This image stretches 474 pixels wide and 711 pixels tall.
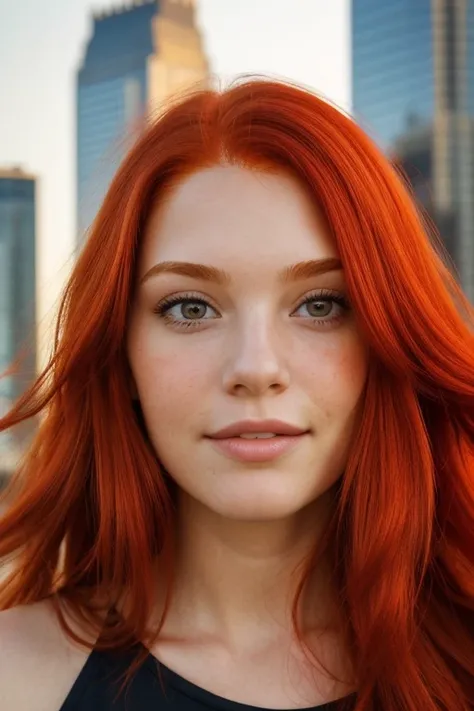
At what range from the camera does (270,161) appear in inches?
69.1

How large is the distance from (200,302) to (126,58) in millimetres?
99171

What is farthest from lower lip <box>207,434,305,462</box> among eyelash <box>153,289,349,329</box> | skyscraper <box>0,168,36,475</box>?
skyscraper <box>0,168,36,475</box>

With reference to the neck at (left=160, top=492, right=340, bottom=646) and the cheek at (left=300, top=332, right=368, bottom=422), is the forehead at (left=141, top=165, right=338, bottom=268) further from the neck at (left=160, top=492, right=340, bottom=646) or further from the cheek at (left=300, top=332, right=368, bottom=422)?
the neck at (left=160, top=492, right=340, bottom=646)

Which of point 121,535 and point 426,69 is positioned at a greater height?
point 426,69

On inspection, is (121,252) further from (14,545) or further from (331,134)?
(14,545)

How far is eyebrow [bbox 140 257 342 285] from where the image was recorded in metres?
1.68

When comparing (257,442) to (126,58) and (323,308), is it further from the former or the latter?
(126,58)

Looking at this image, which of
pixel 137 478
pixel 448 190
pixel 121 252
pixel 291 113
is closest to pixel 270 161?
pixel 291 113

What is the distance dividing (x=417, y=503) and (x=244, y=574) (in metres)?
0.40

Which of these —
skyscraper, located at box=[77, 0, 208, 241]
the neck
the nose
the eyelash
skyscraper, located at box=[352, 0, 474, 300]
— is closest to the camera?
the nose

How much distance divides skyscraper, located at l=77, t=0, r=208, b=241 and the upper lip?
280 feet

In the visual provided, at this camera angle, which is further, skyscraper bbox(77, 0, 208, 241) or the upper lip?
skyscraper bbox(77, 0, 208, 241)

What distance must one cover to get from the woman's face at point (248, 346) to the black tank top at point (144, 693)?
0.39 m

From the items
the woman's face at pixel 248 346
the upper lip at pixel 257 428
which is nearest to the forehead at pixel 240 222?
the woman's face at pixel 248 346
